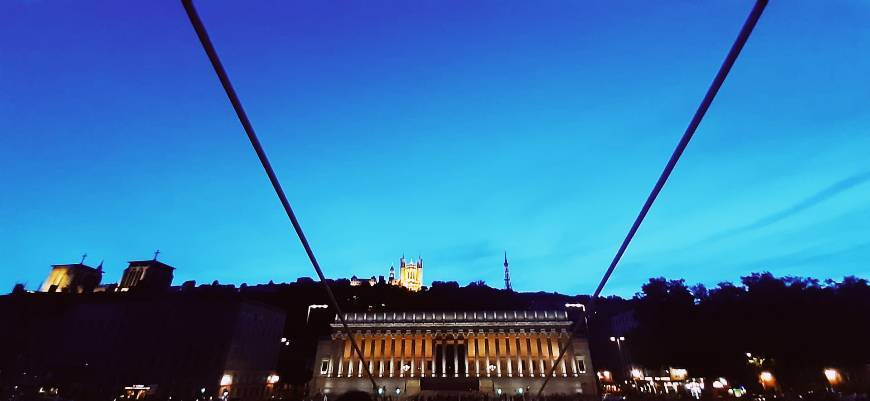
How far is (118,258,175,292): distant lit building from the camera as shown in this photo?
93625 mm

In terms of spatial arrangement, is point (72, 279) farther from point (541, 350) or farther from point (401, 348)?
point (541, 350)

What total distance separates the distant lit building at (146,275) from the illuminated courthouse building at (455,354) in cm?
5158

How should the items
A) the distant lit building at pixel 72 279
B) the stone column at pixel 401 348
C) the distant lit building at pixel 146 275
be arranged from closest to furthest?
the stone column at pixel 401 348
the distant lit building at pixel 146 275
the distant lit building at pixel 72 279

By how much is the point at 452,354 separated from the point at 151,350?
41323 millimetres

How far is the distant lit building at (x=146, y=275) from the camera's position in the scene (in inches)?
3686

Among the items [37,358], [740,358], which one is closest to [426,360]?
[740,358]

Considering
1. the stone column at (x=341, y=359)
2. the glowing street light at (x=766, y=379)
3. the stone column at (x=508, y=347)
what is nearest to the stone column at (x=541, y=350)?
the stone column at (x=508, y=347)

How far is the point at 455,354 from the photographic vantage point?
221 feet

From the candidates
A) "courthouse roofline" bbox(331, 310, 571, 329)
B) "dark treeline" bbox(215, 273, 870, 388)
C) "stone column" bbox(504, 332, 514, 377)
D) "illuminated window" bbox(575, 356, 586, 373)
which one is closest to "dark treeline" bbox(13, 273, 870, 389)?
"dark treeline" bbox(215, 273, 870, 388)

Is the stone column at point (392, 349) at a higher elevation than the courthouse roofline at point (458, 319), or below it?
below

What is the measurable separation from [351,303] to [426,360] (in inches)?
1408

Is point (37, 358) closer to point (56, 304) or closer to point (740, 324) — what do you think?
point (56, 304)

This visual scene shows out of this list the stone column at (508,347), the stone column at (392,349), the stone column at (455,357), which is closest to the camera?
the stone column at (455,357)

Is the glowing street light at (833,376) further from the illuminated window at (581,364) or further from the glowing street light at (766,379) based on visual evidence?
the illuminated window at (581,364)
